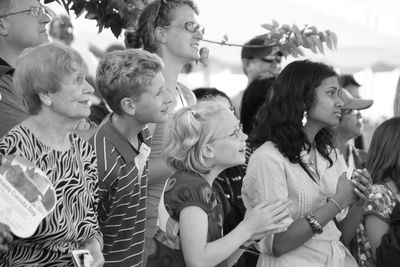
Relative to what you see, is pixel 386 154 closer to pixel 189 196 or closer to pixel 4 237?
pixel 189 196

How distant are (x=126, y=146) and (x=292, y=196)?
886 millimetres

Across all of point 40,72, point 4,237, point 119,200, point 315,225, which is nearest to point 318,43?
point 315,225

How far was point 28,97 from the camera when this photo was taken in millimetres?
3314

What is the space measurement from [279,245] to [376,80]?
45.9 feet

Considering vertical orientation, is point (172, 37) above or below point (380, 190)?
above

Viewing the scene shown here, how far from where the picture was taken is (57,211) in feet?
10.5

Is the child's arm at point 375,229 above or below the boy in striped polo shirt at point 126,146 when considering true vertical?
below

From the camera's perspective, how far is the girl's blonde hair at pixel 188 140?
3.85 metres

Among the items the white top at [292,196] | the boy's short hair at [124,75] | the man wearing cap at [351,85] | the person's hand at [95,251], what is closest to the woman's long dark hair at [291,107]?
the white top at [292,196]

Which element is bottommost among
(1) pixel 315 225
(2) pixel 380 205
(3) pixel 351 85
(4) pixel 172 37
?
(3) pixel 351 85

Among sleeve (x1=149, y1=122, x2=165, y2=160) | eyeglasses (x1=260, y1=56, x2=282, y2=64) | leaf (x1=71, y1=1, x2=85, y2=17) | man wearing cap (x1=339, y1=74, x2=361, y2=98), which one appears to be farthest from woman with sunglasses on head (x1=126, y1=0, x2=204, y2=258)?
man wearing cap (x1=339, y1=74, x2=361, y2=98)

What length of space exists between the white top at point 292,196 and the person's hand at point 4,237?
1551 millimetres

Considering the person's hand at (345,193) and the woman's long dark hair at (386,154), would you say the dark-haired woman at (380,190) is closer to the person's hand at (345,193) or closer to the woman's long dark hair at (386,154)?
the woman's long dark hair at (386,154)

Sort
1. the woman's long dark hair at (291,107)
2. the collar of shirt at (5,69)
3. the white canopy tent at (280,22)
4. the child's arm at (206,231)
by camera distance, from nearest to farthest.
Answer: the child's arm at (206,231)
the collar of shirt at (5,69)
the woman's long dark hair at (291,107)
the white canopy tent at (280,22)
